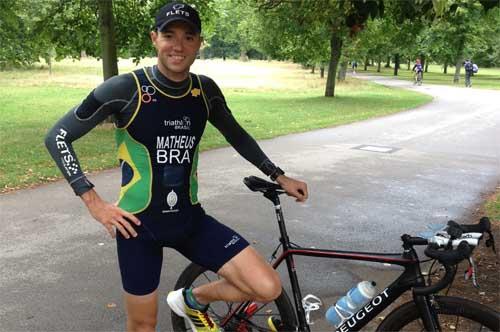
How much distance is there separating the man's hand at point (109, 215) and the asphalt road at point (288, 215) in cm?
154

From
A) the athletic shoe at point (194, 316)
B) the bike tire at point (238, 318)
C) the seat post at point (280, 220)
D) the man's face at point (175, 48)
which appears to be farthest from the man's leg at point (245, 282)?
the man's face at point (175, 48)

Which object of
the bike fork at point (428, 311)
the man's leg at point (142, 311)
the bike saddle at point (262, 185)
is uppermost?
the bike saddle at point (262, 185)

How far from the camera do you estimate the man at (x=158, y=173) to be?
2.42 metres

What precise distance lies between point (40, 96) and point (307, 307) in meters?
23.8

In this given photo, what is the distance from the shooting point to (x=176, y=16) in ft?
7.98

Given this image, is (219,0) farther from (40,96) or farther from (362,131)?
(40,96)

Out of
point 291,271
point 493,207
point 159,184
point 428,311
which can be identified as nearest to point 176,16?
point 159,184

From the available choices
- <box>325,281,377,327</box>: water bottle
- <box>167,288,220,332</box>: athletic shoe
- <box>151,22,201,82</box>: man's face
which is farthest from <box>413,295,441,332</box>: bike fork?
<box>151,22,201,82</box>: man's face

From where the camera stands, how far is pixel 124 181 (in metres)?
2.53

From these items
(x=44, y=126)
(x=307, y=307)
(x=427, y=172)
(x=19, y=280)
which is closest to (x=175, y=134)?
(x=307, y=307)

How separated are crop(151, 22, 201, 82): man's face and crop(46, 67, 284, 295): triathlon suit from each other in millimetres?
51

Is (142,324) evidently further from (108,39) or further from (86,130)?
(108,39)

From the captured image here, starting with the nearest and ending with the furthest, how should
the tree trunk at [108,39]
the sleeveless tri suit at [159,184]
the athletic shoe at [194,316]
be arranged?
1. the sleeveless tri suit at [159,184]
2. the athletic shoe at [194,316]
3. the tree trunk at [108,39]

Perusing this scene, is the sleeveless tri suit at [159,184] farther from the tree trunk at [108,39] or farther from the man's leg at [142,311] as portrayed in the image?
the tree trunk at [108,39]
